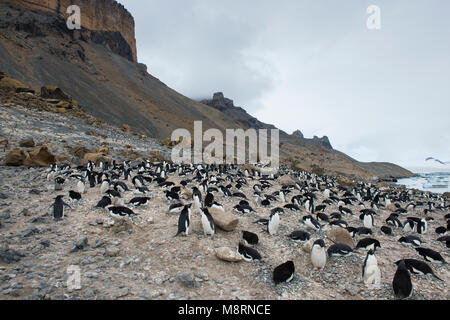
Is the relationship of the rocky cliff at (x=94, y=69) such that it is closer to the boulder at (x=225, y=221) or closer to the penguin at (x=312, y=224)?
the boulder at (x=225, y=221)

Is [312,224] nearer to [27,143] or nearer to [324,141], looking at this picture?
[27,143]

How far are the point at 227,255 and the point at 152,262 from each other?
60.9 inches

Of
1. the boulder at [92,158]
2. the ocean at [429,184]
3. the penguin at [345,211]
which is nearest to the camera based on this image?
the penguin at [345,211]

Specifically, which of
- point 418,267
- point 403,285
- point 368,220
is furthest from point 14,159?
point 418,267

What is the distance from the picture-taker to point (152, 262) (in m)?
5.46

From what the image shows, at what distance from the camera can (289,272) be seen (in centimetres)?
521

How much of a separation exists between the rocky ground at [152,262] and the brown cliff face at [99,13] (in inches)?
2721

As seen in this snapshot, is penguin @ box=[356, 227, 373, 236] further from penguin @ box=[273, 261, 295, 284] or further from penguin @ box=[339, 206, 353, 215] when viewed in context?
penguin @ box=[273, 261, 295, 284]

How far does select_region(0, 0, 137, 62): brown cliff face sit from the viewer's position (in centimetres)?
6003

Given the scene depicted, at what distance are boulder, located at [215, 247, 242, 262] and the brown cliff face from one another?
72.3m

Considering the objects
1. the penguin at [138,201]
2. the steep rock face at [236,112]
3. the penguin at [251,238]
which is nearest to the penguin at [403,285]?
the penguin at [251,238]

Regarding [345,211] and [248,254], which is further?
[345,211]

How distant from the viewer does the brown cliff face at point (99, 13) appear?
60031 millimetres
